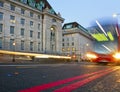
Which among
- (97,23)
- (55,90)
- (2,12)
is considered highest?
(2,12)

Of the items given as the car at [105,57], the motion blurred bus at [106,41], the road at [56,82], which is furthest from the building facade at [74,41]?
the road at [56,82]

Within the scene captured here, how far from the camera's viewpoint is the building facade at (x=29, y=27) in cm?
5662

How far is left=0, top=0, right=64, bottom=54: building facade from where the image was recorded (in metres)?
56.6

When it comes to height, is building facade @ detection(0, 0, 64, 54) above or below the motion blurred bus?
above

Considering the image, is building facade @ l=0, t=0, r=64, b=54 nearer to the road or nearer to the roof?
the roof

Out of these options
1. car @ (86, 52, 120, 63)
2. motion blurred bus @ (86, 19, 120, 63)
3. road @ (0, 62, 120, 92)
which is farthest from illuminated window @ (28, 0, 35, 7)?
road @ (0, 62, 120, 92)

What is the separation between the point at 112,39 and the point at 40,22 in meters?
51.6

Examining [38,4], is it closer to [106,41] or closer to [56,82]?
[106,41]

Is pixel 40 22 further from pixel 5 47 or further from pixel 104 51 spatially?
pixel 104 51

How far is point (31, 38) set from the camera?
218 ft

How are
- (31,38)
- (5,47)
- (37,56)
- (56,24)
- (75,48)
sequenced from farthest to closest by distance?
1. (75,48)
2. (56,24)
3. (31,38)
4. (5,47)
5. (37,56)

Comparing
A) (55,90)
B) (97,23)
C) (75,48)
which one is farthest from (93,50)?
(75,48)

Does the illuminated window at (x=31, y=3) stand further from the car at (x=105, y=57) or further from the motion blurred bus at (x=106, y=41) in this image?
the motion blurred bus at (x=106, y=41)

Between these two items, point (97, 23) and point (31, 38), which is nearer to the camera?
point (97, 23)
